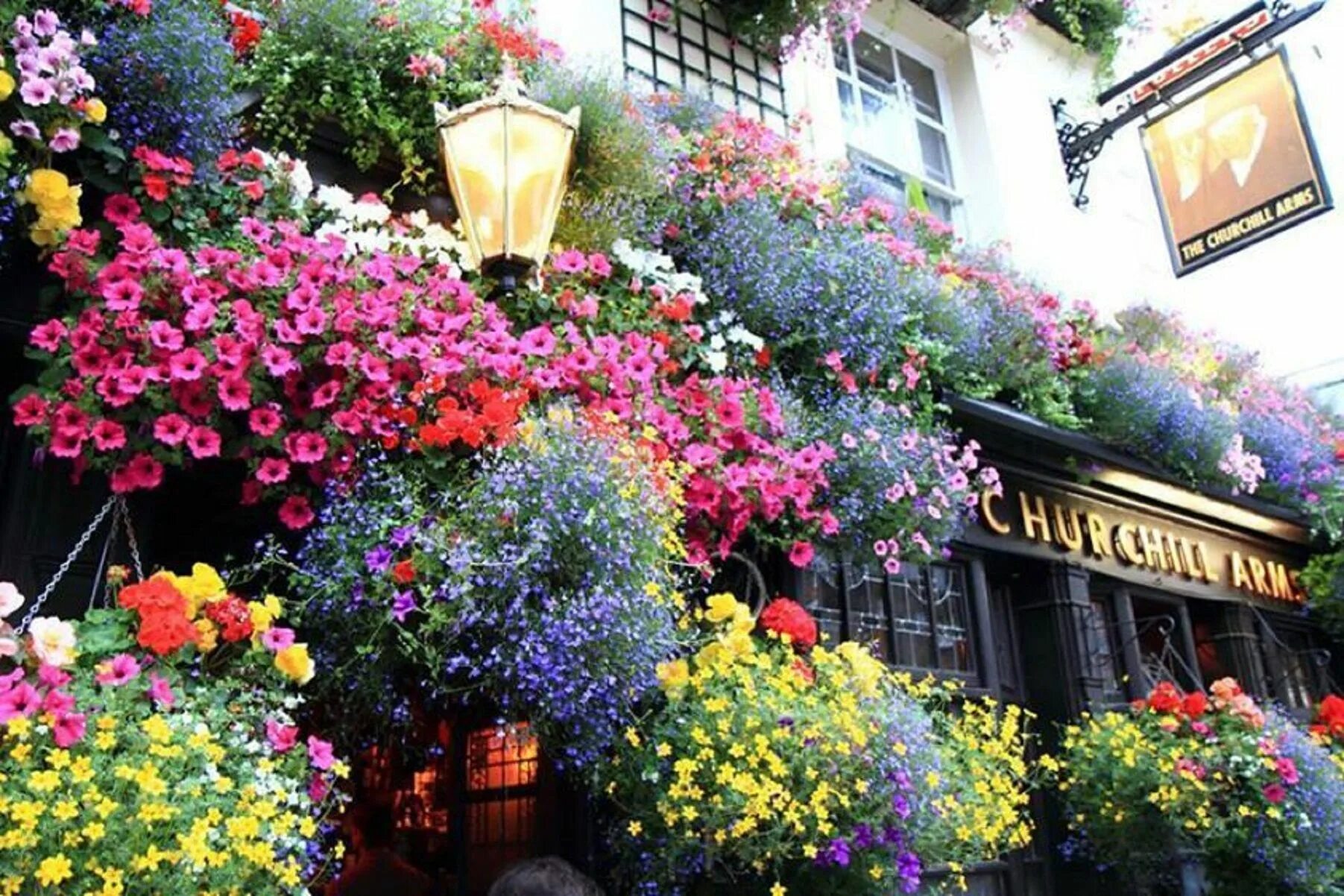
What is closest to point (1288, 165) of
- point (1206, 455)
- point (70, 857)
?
point (1206, 455)

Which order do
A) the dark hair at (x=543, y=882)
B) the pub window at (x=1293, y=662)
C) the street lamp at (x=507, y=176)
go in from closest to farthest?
1. the dark hair at (x=543, y=882)
2. the street lamp at (x=507, y=176)
3. the pub window at (x=1293, y=662)

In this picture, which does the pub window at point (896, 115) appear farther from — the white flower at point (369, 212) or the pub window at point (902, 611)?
the white flower at point (369, 212)

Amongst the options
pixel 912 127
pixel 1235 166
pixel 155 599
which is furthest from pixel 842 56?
pixel 155 599

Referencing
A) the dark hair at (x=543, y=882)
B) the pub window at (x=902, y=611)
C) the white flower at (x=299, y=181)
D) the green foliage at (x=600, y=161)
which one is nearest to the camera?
the dark hair at (x=543, y=882)

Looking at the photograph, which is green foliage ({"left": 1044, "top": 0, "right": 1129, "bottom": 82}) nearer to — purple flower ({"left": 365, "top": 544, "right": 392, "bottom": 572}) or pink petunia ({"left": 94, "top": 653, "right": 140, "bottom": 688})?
purple flower ({"left": 365, "top": 544, "right": 392, "bottom": 572})

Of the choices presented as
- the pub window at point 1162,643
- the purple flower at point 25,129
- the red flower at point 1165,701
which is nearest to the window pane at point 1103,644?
the pub window at point 1162,643

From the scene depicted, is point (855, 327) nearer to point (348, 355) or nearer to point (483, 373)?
point (483, 373)

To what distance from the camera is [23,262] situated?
3561 millimetres

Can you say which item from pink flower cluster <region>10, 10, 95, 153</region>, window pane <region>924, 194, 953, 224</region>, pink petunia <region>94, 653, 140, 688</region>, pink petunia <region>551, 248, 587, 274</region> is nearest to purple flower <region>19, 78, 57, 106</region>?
pink flower cluster <region>10, 10, 95, 153</region>

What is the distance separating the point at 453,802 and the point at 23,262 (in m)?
2.66

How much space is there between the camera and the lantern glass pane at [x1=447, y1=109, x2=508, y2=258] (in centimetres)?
364

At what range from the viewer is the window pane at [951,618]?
238 inches

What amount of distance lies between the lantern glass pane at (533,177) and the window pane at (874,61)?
524 centimetres

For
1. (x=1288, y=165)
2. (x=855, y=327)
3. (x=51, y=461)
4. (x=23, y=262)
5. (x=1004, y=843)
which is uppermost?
(x=1288, y=165)
